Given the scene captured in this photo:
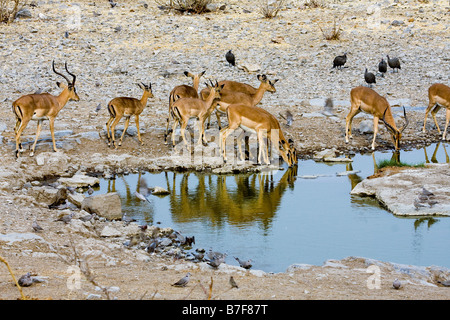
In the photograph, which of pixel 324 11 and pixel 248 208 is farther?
pixel 324 11

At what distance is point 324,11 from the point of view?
2206 centimetres

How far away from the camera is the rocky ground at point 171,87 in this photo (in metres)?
5.46

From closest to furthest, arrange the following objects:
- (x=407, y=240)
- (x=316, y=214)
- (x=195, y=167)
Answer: (x=407, y=240) → (x=316, y=214) → (x=195, y=167)

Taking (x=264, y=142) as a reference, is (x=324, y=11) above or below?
above

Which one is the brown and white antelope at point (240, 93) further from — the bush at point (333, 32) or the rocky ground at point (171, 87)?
the bush at point (333, 32)

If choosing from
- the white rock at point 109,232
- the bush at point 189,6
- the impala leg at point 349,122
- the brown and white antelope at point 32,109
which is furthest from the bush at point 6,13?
the white rock at point 109,232

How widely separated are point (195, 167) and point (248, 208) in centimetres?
227

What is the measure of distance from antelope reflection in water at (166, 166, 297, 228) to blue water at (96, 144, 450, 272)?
0.05 ft

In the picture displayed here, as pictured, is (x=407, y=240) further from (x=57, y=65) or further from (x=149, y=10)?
(x=149, y=10)

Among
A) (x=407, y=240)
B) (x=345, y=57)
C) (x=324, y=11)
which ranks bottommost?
(x=407, y=240)

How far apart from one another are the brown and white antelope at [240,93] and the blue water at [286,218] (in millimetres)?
2045

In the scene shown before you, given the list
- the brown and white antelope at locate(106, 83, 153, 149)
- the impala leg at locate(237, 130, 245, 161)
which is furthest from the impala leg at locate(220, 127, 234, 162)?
the brown and white antelope at locate(106, 83, 153, 149)

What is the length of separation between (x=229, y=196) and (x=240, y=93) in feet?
12.2

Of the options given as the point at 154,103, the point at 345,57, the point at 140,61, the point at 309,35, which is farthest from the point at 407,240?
the point at 309,35
